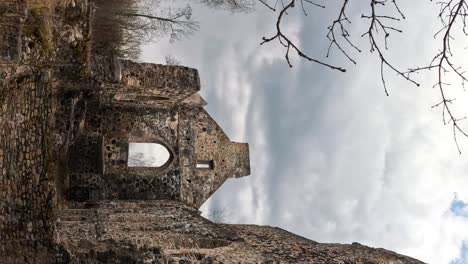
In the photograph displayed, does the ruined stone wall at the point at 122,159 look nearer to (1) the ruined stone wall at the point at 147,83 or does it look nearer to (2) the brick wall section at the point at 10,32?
(1) the ruined stone wall at the point at 147,83

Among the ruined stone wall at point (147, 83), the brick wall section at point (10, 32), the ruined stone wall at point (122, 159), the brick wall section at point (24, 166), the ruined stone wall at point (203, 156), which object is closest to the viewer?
the brick wall section at point (10, 32)

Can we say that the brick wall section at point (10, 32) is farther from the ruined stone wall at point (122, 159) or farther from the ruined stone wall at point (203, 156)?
the ruined stone wall at point (203, 156)

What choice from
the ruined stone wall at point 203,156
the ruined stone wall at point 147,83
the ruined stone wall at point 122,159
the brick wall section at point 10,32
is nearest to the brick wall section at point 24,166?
the brick wall section at point 10,32

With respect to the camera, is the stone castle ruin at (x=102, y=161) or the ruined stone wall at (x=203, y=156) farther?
the ruined stone wall at (x=203, y=156)

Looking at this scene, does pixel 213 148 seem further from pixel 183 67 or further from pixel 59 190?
pixel 59 190

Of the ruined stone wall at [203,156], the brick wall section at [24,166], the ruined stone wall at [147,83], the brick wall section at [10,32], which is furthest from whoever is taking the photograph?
the ruined stone wall at [203,156]

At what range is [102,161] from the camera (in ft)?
49.7

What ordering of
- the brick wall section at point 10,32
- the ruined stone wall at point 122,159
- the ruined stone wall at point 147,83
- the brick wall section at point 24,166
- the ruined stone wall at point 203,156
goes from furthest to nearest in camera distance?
1. the ruined stone wall at point 203,156
2. the ruined stone wall at point 122,159
3. the ruined stone wall at point 147,83
4. the brick wall section at point 24,166
5. the brick wall section at point 10,32

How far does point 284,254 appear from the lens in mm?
11789

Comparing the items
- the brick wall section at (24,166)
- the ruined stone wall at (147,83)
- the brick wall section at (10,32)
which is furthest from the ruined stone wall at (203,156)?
the brick wall section at (10,32)

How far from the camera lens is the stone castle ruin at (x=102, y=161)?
9484mm

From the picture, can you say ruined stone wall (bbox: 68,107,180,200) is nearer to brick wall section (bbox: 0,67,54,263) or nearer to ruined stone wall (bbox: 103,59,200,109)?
ruined stone wall (bbox: 103,59,200,109)

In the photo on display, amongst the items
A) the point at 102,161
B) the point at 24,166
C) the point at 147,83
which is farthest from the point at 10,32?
the point at 102,161

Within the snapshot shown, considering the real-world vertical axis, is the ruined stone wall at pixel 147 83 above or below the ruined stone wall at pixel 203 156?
above
